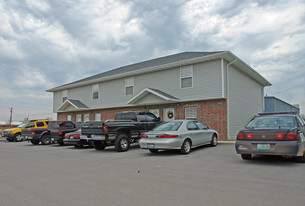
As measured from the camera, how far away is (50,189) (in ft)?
16.5

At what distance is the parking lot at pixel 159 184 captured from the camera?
4180mm

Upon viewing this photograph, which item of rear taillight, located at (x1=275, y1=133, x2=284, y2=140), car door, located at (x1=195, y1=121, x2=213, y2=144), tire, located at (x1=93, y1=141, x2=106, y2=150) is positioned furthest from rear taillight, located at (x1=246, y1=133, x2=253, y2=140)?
tire, located at (x1=93, y1=141, x2=106, y2=150)

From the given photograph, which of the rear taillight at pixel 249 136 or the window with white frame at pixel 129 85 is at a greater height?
the window with white frame at pixel 129 85

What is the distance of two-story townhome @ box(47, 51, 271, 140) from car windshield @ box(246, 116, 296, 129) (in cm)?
781

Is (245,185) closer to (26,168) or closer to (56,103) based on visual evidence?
(26,168)

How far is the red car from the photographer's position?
680cm

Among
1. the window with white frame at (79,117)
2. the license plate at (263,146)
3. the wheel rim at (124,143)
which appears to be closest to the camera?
the license plate at (263,146)

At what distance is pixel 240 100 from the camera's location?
60.2 ft

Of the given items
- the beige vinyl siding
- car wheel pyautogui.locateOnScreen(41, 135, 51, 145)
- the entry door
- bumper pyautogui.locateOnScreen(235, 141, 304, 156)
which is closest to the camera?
bumper pyautogui.locateOnScreen(235, 141, 304, 156)

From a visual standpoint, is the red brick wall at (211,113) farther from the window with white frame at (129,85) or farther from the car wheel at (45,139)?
the car wheel at (45,139)

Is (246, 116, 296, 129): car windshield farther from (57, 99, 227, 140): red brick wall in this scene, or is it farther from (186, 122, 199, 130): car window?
(57, 99, 227, 140): red brick wall

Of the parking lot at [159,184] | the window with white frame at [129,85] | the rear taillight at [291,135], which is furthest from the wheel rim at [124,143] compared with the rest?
the window with white frame at [129,85]

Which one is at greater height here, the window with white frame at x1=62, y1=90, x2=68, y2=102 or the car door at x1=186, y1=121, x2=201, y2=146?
the window with white frame at x1=62, y1=90, x2=68, y2=102

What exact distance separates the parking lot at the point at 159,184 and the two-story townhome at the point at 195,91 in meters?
9.11
